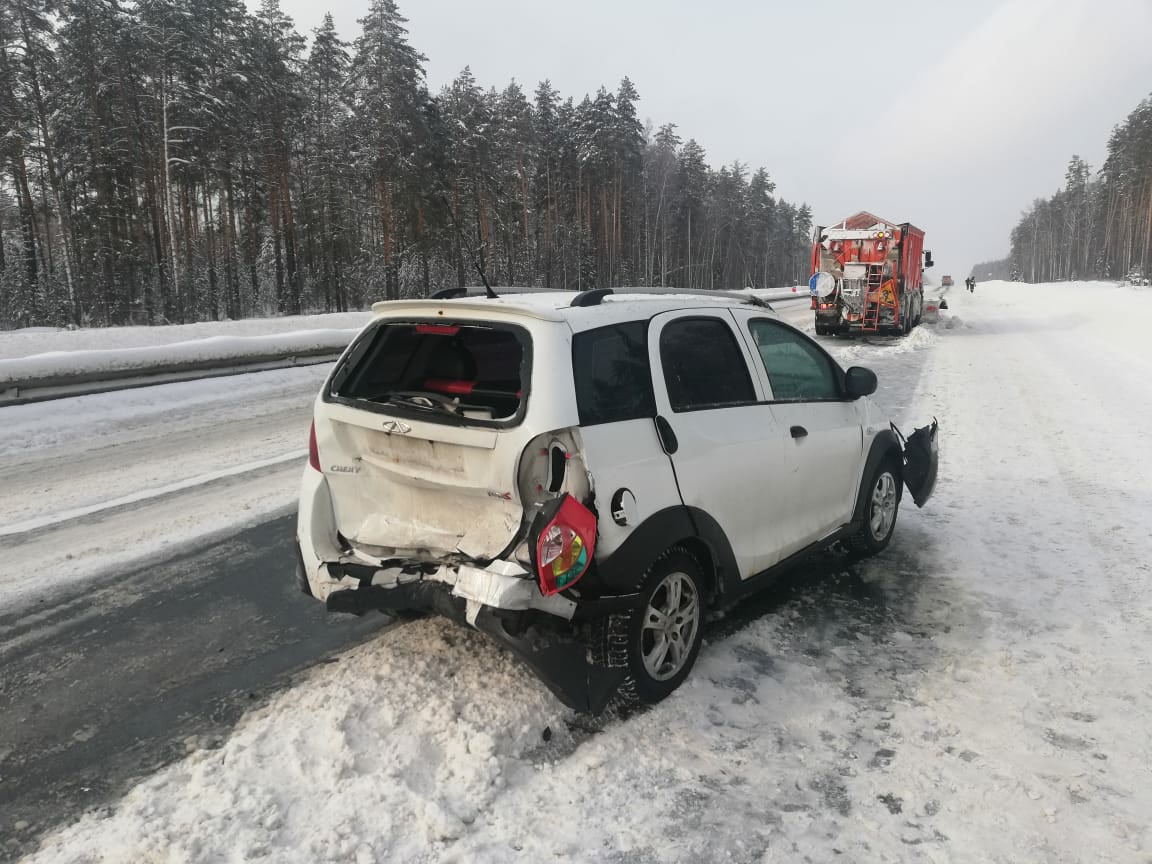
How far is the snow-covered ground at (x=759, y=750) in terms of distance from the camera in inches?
93.9

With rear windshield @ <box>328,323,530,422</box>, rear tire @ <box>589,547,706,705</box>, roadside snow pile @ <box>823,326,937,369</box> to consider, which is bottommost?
rear tire @ <box>589,547,706,705</box>

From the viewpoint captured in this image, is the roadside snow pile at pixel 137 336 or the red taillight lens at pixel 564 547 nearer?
the red taillight lens at pixel 564 547

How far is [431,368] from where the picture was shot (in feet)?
12.5

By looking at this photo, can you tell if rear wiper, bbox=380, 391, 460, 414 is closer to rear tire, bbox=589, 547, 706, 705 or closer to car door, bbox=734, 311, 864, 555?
rear tire, bbox=589, 547, 706, 705

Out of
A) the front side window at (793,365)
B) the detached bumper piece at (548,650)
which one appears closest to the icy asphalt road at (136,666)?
the detached bumper piece at (548,650)

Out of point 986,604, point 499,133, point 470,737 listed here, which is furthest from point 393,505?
point 499,133

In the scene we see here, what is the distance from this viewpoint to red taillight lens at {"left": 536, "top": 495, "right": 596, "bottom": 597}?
8.89 ft

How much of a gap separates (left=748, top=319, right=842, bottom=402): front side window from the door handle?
1044mm

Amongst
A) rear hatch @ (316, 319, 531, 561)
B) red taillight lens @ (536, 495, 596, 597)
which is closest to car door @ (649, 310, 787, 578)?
red taillight lens @ (536, 495, 596, 597)

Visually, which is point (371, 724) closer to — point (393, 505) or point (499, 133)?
point (393, 505)

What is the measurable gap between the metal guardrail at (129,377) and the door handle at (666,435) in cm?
983

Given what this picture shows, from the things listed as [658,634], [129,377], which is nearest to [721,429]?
[658,634]

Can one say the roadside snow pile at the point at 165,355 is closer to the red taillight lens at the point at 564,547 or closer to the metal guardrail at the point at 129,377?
the metal guardrail at the point at 129,377

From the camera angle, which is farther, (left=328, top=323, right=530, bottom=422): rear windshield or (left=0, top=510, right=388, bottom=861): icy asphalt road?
(left=328, top=323, right=530, bottom=422): rear windshield
